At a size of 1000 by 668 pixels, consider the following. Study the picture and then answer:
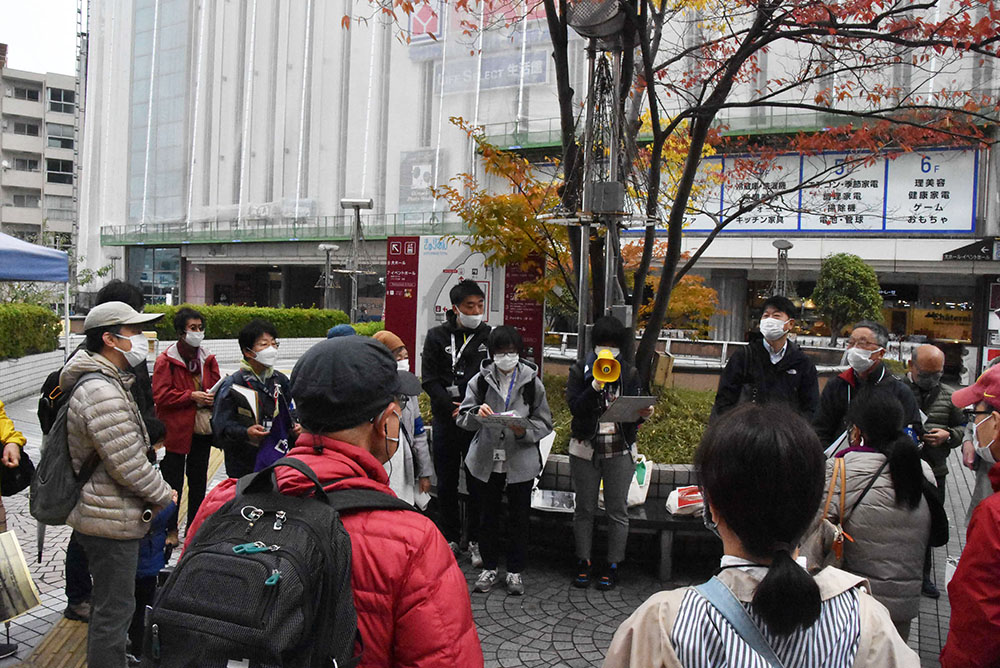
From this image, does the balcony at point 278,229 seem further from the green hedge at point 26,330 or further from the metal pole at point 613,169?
the metal pole at point 613,169

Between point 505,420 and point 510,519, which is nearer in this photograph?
point 505,420

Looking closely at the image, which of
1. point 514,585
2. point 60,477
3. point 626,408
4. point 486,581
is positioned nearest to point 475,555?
point 486,581

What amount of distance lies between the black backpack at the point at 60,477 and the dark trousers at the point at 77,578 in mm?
1212

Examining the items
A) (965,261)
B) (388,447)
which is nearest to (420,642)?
(388,447)

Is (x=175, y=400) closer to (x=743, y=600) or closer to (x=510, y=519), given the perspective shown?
(x=510, y=519)

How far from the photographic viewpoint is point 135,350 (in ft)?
11.7

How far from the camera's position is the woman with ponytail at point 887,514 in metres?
2.83

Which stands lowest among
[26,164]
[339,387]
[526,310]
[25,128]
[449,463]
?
[449,463]

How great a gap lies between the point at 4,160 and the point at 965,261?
189ft

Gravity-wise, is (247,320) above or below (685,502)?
above

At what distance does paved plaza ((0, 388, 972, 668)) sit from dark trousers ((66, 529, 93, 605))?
0.76ft

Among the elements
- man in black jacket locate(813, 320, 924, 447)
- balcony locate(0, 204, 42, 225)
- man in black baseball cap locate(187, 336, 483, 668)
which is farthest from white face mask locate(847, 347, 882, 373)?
balcony locate(0, 204, 42, 225)

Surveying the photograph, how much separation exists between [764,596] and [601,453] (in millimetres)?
3526

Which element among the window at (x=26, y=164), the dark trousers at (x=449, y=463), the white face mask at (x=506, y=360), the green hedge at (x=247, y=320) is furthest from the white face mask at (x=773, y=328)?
the window at (x=26, y=164)
